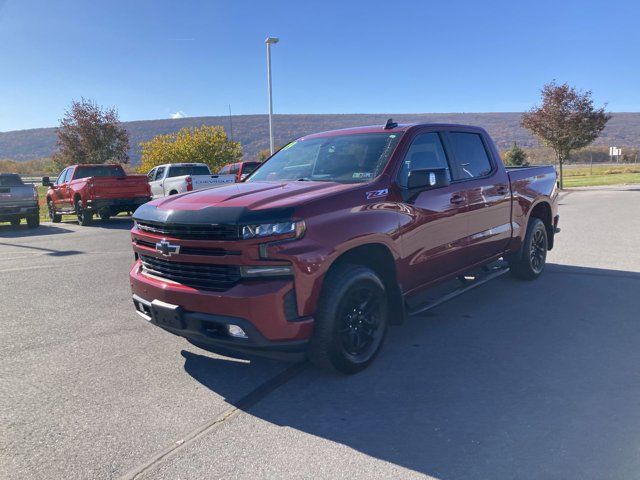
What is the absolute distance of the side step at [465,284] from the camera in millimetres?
4516

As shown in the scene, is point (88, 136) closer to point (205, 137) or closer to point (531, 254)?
point (205, 137)

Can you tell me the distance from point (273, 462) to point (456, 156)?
143 inches

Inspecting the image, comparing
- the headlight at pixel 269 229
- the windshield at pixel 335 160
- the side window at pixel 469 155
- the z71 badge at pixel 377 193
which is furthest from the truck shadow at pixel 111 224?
the headlight at pixel 269 229

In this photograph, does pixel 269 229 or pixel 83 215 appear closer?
pixel 269 229

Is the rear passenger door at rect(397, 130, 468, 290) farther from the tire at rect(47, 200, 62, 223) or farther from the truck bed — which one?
the tire at rect(47, 200, 62, 223)

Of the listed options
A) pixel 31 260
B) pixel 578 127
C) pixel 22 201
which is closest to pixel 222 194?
pixel 31 260

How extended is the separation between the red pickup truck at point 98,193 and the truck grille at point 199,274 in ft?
41.4

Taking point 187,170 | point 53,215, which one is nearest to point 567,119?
point 187,170

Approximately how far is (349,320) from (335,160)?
1.59 metres

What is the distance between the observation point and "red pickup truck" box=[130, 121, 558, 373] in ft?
11.3

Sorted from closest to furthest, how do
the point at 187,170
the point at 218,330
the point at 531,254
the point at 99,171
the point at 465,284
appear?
the point at 218,330 → the point at 465,284 → the point at 531,254 → the point at 99,171 → the point at 187,170

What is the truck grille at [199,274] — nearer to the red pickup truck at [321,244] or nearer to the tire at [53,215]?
the red pickup truck at [321,244]

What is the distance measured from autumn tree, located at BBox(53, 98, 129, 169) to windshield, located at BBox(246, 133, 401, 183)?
29.9 m

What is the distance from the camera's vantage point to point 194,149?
3391cm
